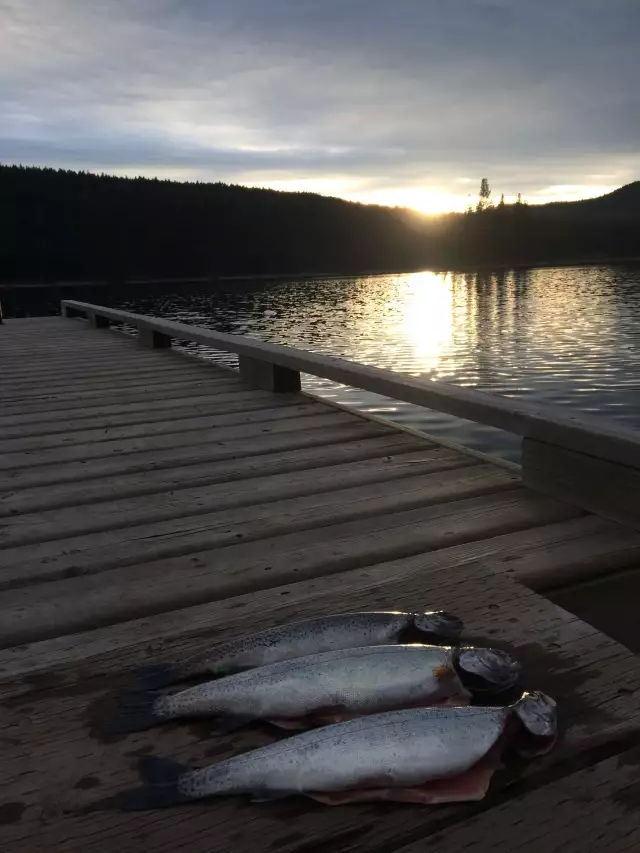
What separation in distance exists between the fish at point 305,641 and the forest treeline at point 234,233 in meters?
103

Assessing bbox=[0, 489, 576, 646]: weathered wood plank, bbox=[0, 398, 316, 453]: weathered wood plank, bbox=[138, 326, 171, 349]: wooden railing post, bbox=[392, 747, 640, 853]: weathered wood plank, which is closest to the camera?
bbox=[392, 747, 640, 853]: weathered wood plank

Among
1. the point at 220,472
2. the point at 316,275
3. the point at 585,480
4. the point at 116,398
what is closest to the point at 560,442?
the point at 585,480

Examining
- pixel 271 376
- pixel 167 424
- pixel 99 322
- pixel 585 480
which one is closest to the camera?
pixel 585 480

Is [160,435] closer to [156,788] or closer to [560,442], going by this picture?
[560,442]

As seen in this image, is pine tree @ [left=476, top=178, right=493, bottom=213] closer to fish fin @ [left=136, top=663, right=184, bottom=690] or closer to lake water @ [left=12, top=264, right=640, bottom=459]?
lake water @ [left=12, top=264, right=640, bottom=459]

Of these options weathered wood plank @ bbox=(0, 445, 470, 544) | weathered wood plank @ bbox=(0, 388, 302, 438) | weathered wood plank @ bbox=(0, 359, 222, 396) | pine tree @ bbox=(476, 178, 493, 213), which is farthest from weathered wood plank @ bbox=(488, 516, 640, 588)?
pine tree @ bbox=(476, 178, 493, 213)

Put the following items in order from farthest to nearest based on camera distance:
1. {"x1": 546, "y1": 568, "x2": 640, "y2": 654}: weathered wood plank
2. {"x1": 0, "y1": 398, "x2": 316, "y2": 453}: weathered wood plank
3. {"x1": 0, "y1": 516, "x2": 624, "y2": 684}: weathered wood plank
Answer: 1. {"x1": 0, "y1": 398, "x2": 316, "y2": 453}: weathered wood plank
2. {"x1": 546, "y1": 568, "x2": 640, "y2": 654}: weathered wood plank
3. {"x1": 0, "y1": 516, "x2": 624, "y2": 684}: weathered wood plank

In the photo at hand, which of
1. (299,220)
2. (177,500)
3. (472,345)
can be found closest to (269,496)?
(177,500)

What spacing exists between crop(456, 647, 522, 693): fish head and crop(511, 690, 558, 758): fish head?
126 mm

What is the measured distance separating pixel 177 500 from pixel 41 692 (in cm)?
190

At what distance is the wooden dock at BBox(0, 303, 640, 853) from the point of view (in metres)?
1.53

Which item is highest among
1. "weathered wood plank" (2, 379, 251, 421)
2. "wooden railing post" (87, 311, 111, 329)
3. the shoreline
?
the shoreline

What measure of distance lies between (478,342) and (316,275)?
93.3 m

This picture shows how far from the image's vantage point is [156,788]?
161cm
